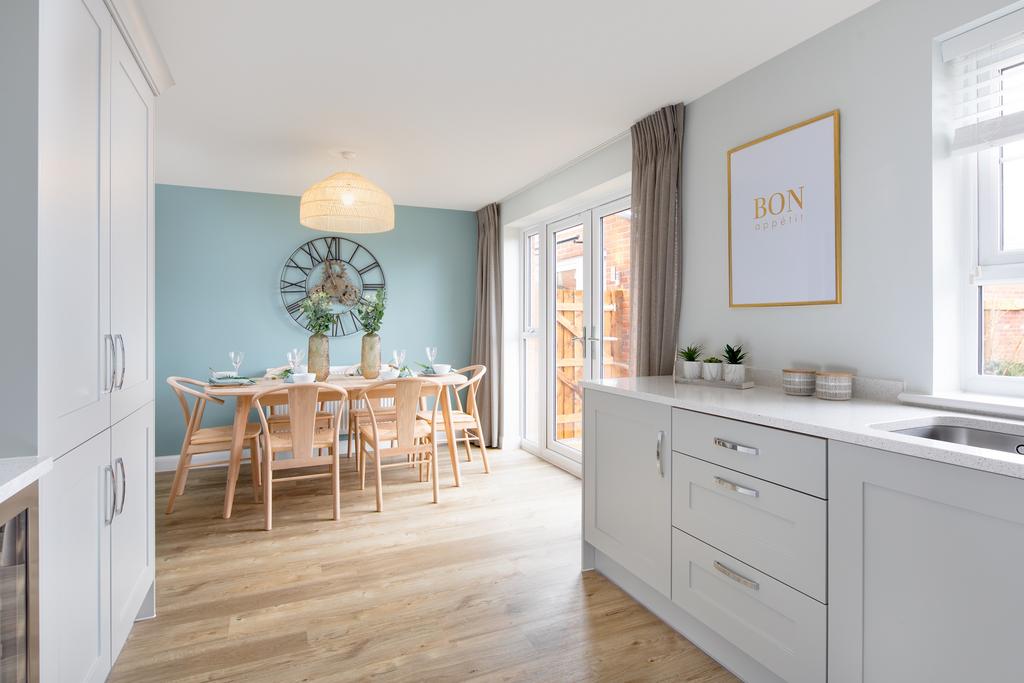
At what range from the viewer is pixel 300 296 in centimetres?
486

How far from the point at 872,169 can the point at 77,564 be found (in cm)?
284

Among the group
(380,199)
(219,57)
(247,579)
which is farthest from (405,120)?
(247,579)

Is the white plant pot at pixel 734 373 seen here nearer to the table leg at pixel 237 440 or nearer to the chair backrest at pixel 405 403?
the chair backrest at pixel 405 403

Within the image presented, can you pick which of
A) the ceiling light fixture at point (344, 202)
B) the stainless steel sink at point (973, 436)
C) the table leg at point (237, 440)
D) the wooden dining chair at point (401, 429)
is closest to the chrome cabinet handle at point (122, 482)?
the table leg at point (237, 440)

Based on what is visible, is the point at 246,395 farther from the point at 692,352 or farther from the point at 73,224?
the point at 692,352

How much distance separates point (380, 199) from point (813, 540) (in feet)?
9.10

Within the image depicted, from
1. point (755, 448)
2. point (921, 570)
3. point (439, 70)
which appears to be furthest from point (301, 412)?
point (921, 570)

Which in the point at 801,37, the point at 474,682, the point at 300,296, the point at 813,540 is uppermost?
the point at 801,37

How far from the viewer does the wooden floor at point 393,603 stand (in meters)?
1.87

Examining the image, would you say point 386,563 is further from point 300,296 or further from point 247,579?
point 300,296

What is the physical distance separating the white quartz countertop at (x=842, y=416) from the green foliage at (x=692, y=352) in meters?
0.23

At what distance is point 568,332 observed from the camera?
177 inches

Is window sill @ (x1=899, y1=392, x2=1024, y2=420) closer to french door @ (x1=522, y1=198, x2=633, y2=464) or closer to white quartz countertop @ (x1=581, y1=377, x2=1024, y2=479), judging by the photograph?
white quartz countertop @ (x1=581, y1=377, x2=1024, y2=479)

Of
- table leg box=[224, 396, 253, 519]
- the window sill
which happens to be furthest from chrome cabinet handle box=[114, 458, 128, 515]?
the window sill
